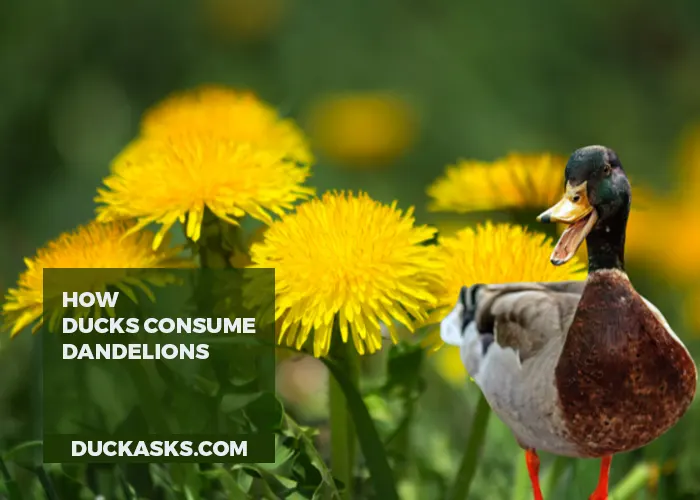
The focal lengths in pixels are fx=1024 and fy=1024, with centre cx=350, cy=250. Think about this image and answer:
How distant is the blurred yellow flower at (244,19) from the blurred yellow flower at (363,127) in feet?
0.61

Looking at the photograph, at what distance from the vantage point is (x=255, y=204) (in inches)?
25.0

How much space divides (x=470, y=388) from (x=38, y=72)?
1057 mm

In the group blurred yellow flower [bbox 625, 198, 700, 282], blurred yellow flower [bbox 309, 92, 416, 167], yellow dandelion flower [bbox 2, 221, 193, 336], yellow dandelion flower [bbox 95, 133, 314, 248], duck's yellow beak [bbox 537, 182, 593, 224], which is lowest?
duck's yellow beak [bbox 537, 182, 593, 224]

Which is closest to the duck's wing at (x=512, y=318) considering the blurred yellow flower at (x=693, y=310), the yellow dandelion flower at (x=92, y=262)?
the yellow dandelion flower at (x=92, y=262)

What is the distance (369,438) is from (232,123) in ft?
1.15

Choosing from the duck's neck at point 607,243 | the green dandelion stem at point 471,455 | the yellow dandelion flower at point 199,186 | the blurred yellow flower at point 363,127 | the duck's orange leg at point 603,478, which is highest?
the blurred yellow flower at point 363,127

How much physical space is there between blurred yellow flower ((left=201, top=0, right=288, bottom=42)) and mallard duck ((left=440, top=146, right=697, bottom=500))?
1.63m

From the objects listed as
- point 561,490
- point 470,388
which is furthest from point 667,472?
point 470,388

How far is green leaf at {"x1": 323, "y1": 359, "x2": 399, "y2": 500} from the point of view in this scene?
1.97ft

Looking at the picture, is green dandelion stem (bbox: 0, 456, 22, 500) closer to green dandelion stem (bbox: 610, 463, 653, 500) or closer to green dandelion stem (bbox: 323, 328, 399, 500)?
green dandelion stem (bbox: 323, 328, 399, 500)

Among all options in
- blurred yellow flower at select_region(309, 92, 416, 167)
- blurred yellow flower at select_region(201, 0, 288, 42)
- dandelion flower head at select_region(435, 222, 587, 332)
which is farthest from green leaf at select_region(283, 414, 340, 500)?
blurred yellow flower at select_region(201, 0, 288, 42)

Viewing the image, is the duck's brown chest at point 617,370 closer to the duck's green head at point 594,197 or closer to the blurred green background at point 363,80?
the duck's green head at point 594,197

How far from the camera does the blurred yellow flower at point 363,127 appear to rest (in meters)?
1.93

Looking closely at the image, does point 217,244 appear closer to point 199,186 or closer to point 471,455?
point 199,186
